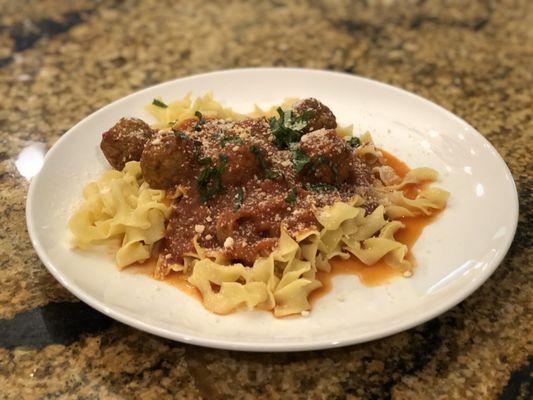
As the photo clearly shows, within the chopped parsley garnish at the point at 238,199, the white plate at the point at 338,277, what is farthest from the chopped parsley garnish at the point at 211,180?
the white plate at the point at 338,277

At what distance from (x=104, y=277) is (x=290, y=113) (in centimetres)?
185

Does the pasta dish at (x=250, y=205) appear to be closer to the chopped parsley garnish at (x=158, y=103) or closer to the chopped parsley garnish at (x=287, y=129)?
the chopped parsley garnish at (x=287, y=129)

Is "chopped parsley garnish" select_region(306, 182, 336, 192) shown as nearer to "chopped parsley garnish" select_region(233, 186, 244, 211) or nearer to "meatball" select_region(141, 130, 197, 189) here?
"chopped parsley garnish" select_region(233, 186, 244, 211)

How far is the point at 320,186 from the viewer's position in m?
4.20

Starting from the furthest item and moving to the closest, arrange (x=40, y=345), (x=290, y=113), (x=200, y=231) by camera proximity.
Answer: (x=290, y=113) < (x=200, y=231) < (x=40, y=345)

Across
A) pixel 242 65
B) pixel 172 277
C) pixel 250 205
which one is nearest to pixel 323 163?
pixel 250 205

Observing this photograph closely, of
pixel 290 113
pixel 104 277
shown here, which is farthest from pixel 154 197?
pixel 290 113

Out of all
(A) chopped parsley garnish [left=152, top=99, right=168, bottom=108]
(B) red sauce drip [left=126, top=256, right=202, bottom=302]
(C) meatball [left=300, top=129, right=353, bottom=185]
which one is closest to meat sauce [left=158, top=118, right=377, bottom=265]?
(C) meatball [left=300, top=129, right=353, bottom=185]

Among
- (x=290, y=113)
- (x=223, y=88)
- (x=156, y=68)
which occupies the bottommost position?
(x=156, y=68)

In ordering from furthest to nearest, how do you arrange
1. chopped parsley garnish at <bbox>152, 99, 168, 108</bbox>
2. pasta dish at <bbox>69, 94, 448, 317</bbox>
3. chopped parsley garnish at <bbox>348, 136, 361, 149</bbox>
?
chopped parsley garnish at <bbox>152, 99, 168, 108</bbox>, chopped parsley garnish at <bbox>348, 136, 361, 149</bbox>, pasta dish at <bbox>69, 94, 448, 317</bbox>

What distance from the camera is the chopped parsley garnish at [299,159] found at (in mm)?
4160

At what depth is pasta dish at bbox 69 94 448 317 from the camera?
3754mm

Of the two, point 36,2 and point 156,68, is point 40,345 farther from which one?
point 36,2

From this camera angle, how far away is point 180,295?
11.7 feet
